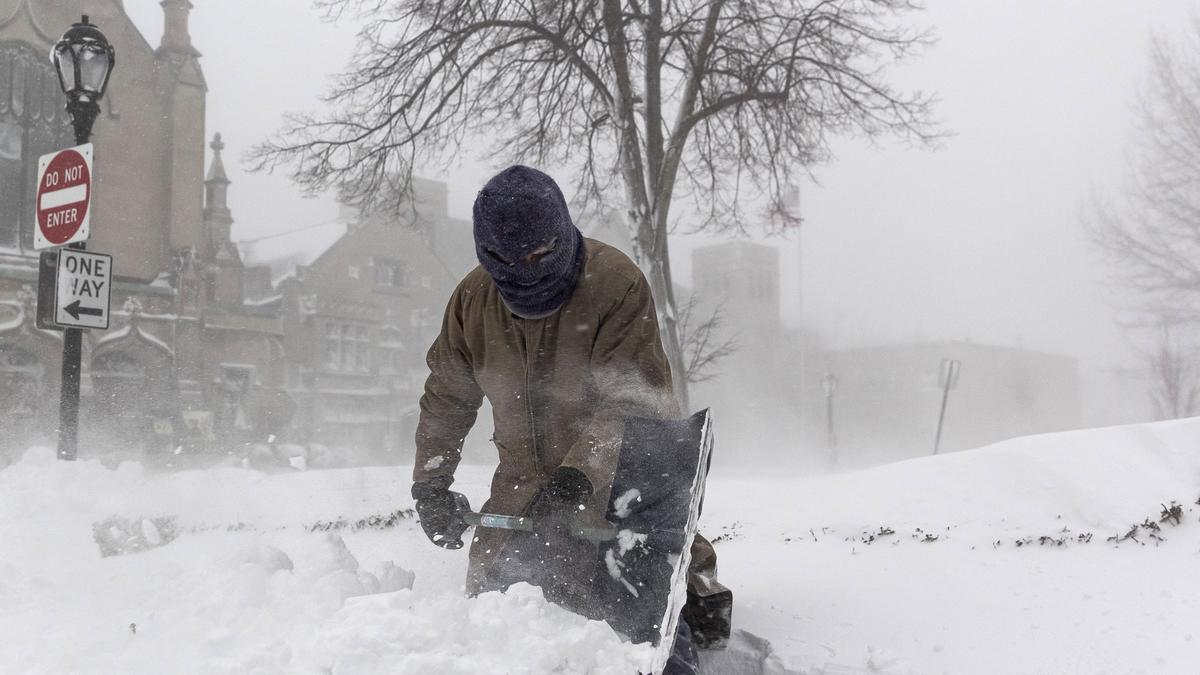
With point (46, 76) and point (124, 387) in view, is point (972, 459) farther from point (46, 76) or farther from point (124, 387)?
point (46, 76)

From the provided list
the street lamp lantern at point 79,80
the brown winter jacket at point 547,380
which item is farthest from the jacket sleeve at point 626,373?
the street lamp lantern at point 79,80

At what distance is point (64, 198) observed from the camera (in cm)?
660

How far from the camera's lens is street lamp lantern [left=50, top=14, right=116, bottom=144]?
6738 millimetres

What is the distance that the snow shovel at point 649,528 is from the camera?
2387 millimetres

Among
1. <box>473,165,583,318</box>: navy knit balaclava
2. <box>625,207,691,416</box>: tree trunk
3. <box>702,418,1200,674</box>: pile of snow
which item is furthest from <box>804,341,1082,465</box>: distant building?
<box>473,165,583,318</box>: navy knit balaclava

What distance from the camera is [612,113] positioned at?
10164 mm

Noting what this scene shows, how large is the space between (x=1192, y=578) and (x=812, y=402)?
180 feet

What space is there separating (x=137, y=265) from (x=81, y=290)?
20190 mm

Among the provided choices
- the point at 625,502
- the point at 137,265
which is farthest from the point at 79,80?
the point at 137,265

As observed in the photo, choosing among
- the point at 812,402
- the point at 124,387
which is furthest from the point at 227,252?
the point at 812,402

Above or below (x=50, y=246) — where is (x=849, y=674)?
below

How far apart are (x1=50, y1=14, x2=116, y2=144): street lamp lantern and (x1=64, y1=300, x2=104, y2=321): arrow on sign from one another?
1.30m

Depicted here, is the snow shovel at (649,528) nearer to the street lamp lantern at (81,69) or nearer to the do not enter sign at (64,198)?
the do not enter sign at (64,198)

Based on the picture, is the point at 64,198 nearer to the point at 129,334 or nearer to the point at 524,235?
the point at 524,235
